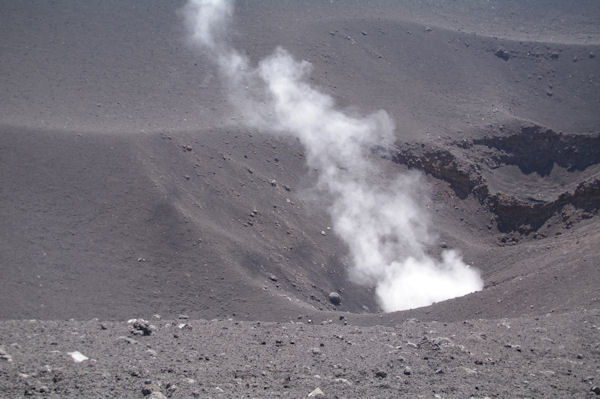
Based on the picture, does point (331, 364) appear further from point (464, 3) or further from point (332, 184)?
point (464, 3)

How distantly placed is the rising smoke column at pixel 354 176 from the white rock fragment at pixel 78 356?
867 cm

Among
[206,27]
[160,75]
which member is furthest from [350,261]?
[206,27]

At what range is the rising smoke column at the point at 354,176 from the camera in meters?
16.6

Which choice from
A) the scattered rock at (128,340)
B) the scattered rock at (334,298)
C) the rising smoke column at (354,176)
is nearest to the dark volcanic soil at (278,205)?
the scattered rock at (128,340)

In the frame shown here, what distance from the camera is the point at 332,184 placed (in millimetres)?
18625

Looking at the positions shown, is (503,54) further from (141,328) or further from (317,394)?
(317,394)

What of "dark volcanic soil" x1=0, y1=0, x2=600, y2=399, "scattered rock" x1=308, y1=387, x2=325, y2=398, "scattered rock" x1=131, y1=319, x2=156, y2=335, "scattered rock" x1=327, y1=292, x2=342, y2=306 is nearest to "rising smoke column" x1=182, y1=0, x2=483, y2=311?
"dark volcanic soil" x1=0, y1=0, x2=600, y2=399

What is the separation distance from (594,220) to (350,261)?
722 centimetres

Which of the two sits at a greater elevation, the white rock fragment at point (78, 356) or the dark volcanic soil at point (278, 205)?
the dark volcanic soil at point (278, 205)

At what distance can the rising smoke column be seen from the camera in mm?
16625

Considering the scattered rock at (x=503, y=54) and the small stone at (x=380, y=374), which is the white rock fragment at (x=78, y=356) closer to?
the small stone at (x=380, y=374)

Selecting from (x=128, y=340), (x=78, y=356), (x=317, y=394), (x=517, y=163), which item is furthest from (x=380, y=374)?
(x=517, y=163)

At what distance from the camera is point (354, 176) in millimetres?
19062

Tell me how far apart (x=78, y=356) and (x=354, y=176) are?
470 inches
